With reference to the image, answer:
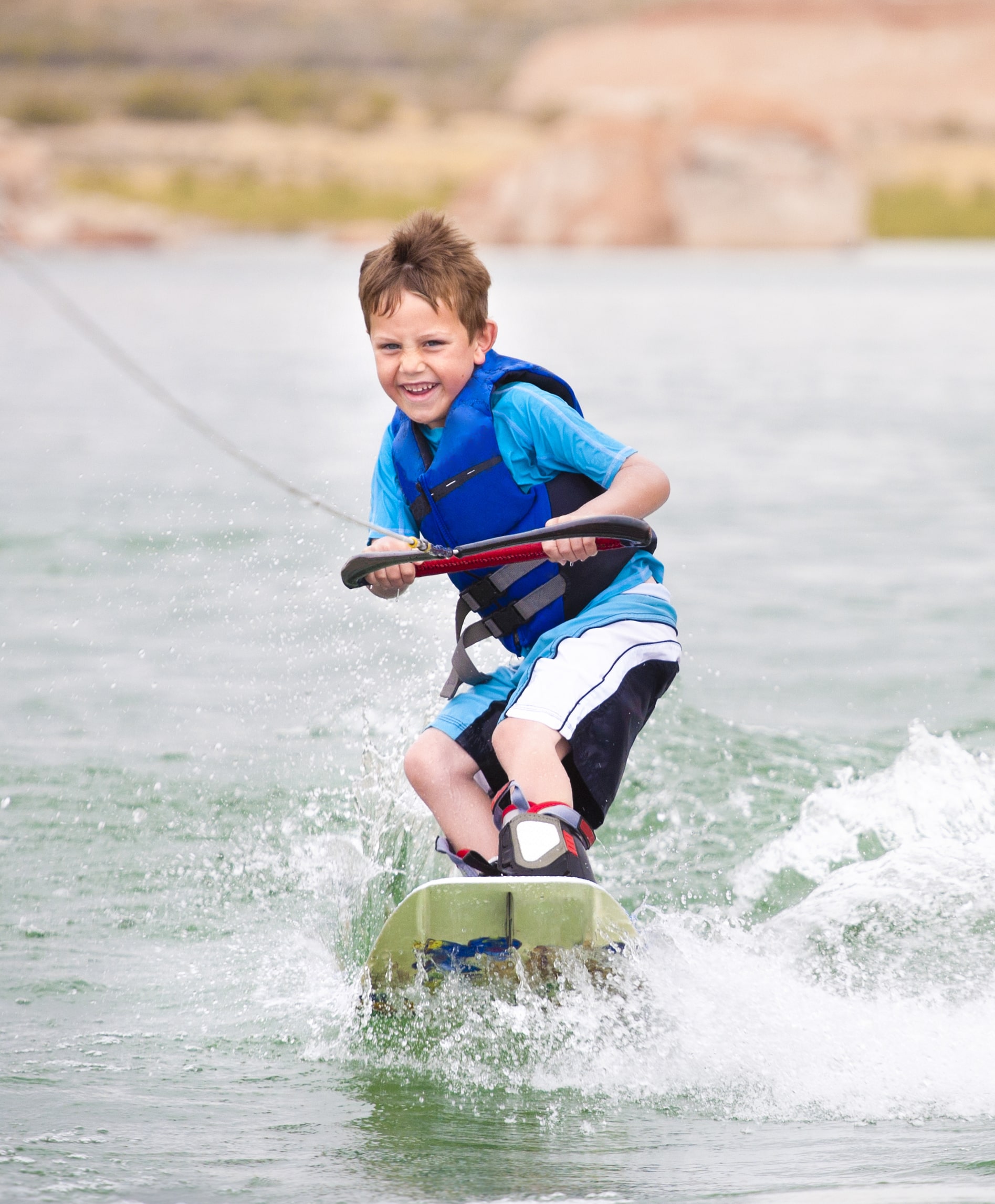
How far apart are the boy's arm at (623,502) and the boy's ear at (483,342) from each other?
0.40m

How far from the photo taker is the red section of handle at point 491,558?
3230 mm

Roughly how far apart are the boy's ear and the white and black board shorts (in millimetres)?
613

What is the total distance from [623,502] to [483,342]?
0.51 metres

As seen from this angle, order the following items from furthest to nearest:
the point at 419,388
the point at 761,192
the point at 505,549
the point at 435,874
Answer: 1. the point at 761,192
2. the point at 435,874
3. the point at 419,388
4. the point at 505,549

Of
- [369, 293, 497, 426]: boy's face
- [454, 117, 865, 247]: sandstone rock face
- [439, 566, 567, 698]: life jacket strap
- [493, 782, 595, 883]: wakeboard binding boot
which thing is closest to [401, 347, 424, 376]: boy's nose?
[369, 293, 497, 426]: boy's face

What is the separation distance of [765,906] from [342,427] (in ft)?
37.1

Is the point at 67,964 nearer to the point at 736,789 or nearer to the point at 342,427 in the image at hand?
the point at 736,789

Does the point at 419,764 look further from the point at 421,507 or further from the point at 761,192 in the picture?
the point at 761,192

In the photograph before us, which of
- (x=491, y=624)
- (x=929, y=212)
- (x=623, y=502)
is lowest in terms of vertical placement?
(x=491, y=624)

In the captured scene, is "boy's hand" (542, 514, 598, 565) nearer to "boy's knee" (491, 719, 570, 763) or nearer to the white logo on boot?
"boy's knee" (491, 719, 570, 763)

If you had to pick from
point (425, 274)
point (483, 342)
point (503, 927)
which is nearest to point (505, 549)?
point (483, 342)

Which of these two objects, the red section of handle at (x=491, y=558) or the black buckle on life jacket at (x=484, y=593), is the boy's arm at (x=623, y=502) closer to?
the red section of handle at (x=491, y=558)

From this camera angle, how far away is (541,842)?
10.4 feet

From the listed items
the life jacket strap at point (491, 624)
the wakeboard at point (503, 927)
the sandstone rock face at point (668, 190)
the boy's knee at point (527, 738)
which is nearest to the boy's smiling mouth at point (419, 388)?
the life jacket strap at point (491, 624)
